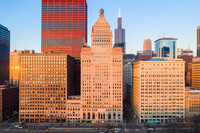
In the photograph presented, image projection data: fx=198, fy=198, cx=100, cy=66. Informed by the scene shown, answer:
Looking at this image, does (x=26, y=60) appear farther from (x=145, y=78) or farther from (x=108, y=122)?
(x=145, y=78)

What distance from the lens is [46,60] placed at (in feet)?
620

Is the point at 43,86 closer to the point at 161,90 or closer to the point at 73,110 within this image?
the point at 73,110

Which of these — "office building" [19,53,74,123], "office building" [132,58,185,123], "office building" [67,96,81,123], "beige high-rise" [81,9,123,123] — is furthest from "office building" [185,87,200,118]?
"office building" [19,53,74,123]

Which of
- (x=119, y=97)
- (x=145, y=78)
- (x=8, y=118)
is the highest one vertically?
(x=145, y=78)

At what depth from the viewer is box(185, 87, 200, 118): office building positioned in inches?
7288

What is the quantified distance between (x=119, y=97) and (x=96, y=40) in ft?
193

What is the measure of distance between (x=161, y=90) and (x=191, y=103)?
3229cm

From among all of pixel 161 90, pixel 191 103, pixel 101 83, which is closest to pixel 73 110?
pixel 101 83

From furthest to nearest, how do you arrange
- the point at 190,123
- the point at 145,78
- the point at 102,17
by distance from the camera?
the point at 102,17 → the point at 145,78 → the point at 190,123

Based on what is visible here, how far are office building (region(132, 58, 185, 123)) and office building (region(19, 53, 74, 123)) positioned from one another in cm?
7270

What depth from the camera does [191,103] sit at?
7313 inches

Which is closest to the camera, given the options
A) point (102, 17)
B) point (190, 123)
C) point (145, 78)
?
point (190, 123)

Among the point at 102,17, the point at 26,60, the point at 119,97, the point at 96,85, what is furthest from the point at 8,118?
the point at 102,17

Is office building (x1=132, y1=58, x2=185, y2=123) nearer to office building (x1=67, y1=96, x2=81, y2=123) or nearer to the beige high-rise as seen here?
the beige high-rise
